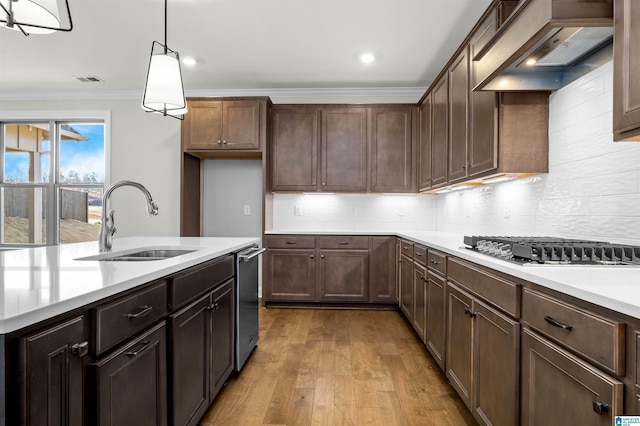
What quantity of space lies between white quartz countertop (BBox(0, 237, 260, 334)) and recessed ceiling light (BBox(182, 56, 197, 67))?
2613mm

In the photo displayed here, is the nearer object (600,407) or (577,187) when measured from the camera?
(600,407)

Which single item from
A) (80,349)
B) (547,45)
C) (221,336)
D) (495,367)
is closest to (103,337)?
(80,349)

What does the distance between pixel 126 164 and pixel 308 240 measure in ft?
8.78

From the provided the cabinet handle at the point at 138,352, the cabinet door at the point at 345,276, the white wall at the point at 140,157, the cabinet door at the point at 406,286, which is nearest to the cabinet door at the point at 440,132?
the cabinet door at the point at 406,286

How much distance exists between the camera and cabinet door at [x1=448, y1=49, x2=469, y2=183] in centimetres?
284

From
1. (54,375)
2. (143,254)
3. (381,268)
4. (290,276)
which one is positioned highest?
(143,254)

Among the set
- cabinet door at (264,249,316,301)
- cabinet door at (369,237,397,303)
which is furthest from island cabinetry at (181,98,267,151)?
cabinet door at (369,237,397,303)

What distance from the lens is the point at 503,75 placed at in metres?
1.99

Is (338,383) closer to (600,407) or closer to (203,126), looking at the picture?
(600,407)

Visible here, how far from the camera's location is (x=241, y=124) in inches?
169

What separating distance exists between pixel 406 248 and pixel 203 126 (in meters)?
2.64

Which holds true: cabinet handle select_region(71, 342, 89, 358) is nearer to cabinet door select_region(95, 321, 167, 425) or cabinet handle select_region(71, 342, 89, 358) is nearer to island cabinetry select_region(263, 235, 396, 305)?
cabinet door select_region(95, 321, 167, 425)

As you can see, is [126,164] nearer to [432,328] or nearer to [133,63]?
[133,63]

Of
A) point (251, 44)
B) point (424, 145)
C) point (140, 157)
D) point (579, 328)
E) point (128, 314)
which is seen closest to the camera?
point (579, 328)
